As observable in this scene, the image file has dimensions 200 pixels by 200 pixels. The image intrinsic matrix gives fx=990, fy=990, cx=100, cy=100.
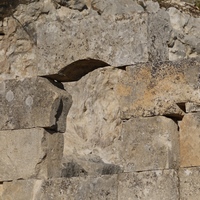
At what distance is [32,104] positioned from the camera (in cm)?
1044

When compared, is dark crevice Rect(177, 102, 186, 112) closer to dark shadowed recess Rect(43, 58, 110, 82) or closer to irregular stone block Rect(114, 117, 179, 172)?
irregular stone block Rect(114, 117, 179, 172)

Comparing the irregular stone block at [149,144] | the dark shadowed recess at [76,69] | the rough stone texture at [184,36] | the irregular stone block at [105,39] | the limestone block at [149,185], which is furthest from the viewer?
the rough stone texture at [184,36]

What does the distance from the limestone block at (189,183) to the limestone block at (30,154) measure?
4.88ft

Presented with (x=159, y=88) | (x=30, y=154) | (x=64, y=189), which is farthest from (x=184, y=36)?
(x=64, y=189)

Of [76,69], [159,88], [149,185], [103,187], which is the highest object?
[159,88]

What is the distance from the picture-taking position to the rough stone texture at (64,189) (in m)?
9.93

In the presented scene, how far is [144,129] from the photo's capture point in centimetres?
980

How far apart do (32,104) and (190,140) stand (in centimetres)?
181

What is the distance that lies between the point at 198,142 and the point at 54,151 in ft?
5.50

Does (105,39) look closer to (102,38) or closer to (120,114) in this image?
(102,38)

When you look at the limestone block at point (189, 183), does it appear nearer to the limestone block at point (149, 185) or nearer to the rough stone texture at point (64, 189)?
the limestone block at point (149, 185)

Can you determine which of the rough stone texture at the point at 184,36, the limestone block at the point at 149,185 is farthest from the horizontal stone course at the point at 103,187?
the rough stone texture at the point at 184,36

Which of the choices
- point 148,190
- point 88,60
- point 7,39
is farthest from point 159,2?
point 148,190

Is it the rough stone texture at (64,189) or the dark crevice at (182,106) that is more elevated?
the dark crevice at (182,106)
